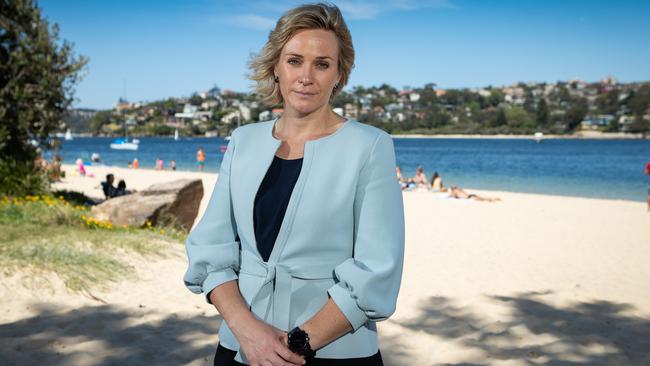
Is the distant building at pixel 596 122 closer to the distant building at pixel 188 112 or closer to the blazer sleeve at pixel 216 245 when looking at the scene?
the distant building at pixel 188 112

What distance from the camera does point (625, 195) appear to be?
99.3ft

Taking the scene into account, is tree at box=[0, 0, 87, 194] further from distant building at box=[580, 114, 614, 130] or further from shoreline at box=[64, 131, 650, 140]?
distant building at box=[580, 114, 614, 130]

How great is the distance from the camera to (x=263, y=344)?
1.59 meters

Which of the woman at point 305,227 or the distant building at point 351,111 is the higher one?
the distant building at point 351,111

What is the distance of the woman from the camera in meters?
1.58

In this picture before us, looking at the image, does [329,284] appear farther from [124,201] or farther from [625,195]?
[625,195]

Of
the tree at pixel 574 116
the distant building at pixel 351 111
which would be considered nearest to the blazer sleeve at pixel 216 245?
the distant building at pixel 351 111

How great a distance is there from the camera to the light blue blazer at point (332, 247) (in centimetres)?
157

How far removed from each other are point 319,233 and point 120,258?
6086mm

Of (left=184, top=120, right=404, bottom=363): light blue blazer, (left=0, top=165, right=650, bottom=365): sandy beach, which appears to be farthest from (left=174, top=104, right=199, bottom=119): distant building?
(left=184, top=120, right=404, bottom=363): light blue blazer

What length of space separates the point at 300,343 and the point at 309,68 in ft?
2.57

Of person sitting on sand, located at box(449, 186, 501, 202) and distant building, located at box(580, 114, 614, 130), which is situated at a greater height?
distant building, located at box(580, 114, 614, 130)

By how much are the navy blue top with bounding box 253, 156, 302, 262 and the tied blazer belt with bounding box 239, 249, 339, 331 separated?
5cm

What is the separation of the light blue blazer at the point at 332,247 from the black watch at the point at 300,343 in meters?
0.08
